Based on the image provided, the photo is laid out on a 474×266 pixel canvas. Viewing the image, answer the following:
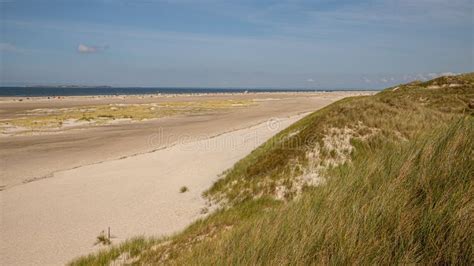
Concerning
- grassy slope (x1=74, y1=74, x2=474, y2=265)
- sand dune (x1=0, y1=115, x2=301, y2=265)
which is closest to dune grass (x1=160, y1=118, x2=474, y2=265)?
grassy slope (x1=74, y1=74, x2=474, y2=265)

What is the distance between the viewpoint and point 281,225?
3.96 metres

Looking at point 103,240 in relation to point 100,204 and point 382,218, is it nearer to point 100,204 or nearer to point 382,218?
point 100,204

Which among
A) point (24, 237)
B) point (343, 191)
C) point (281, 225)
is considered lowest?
point (24, 237)

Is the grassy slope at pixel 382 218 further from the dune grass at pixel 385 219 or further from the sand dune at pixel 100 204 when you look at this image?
the sand dune at pixel 100 204

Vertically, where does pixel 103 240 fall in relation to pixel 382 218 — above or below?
below

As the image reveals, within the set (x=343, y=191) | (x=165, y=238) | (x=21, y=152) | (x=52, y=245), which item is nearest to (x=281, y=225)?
(x=343, y=191)

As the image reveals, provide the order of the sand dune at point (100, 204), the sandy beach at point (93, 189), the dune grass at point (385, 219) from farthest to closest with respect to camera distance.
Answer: the sandy beach at point (93, 189) < the sand dune at point (100, 204) < the dune grass at point (385, 219)

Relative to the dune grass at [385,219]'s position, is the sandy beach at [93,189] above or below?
below

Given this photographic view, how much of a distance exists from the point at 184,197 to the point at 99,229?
322 centimetres

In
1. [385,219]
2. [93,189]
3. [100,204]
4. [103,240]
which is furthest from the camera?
[93,189]

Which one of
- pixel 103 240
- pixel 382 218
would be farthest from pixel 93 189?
pixel 382 218

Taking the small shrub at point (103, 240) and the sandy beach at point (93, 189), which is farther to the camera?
the sandy beach at point (93, 189)

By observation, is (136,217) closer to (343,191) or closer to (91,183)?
(91,183)

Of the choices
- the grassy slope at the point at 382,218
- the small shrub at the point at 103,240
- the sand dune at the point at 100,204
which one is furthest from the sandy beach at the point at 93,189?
the grassy slope at the point at 382,218
